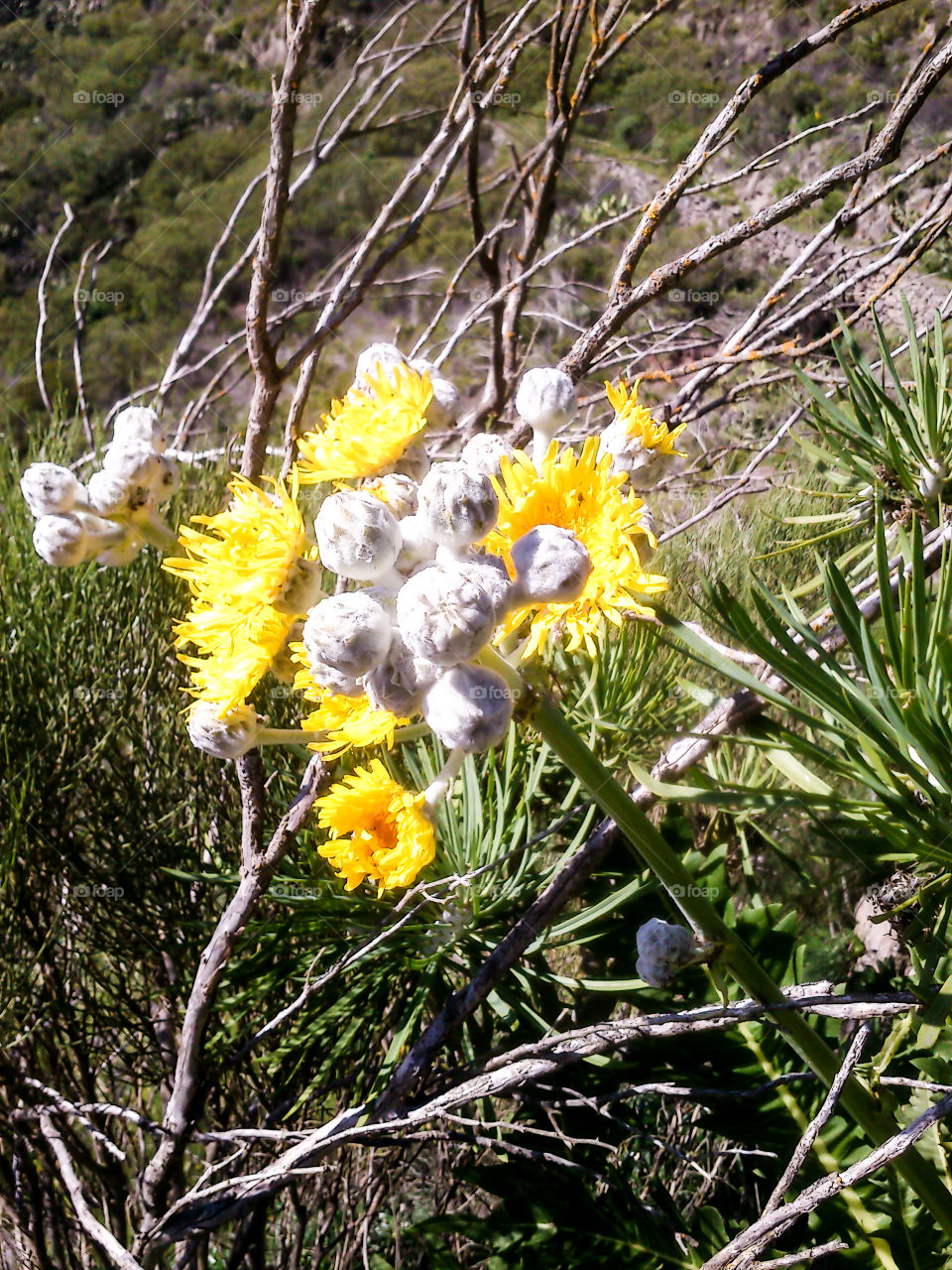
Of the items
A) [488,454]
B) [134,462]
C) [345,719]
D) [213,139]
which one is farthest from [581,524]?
[213,139]

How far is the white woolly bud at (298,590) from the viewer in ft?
1.69

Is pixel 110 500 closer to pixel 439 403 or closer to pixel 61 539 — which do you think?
pixel 61 539

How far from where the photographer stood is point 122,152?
1316 cm

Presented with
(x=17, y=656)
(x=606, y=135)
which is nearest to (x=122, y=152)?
(x=606, y=135)

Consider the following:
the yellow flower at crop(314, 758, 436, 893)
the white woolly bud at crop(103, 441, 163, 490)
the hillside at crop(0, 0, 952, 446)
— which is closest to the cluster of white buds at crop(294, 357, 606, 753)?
the yellow flower at crop(314, 758, 436, 893)

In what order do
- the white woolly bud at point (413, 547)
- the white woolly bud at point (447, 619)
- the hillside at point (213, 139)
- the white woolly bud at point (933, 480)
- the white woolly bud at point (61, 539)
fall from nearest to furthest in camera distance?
the white woolly bud at point (447, 619), the white woolly bud at point (413, 547), the white woolly bud at point (61, 539), the white woolly bud at point (933, 480), the hillside at point (213, 139)

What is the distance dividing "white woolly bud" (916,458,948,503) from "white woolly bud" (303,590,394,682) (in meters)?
0.50

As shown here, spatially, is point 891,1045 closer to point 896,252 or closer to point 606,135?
point 896,252

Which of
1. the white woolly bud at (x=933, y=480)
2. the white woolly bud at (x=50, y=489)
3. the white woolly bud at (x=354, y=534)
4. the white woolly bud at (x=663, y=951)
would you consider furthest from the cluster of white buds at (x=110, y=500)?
the white woolly bud at (x=933, y=480)

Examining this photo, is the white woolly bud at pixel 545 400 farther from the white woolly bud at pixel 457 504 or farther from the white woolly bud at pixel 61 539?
the white woolly bud at pixel 61 539

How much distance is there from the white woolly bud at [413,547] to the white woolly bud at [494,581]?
5 centimetres

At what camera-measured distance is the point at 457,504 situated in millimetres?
429

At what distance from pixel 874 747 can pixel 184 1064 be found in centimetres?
63

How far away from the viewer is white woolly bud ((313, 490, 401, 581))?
1.45 feet
